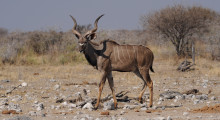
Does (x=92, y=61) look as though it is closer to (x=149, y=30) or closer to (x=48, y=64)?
(x=48, y=64)

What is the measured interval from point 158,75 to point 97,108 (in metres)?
6.31

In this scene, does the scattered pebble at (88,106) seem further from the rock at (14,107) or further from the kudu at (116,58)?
the rock at (14,107)

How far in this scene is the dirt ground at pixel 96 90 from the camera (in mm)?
7414

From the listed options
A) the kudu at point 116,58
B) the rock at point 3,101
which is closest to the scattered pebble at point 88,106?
the kudu at point 116,58

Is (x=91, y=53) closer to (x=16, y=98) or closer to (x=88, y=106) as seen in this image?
(x=88, y=106)

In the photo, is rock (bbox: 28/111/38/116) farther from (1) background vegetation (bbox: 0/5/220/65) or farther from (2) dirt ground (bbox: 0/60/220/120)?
(1) background vegetation (bbox: 0/5/220/65)

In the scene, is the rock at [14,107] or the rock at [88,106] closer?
the rock at [14,107]

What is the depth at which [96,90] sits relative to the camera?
11.0m

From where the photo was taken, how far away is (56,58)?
18.4 meters

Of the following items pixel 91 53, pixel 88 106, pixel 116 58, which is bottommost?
pixel 88 106

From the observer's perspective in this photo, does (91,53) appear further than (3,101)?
No

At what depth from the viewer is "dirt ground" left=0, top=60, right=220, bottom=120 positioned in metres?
7.41

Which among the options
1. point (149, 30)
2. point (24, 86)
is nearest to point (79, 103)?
point (24, 86)

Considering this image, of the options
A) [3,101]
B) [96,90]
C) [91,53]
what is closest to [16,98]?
[3,101]
